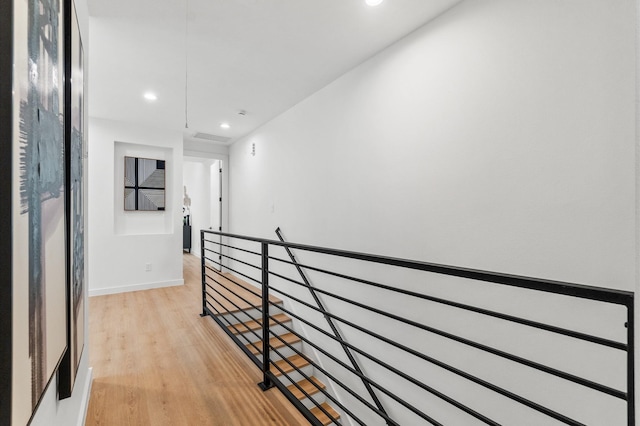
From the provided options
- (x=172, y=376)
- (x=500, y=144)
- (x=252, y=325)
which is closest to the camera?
(x=500, y=144)

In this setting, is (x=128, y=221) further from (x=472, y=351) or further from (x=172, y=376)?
(x=472, y=351)

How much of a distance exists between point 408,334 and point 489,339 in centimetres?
61

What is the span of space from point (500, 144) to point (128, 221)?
15.9 feet

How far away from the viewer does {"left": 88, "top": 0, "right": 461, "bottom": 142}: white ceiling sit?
6.16ft

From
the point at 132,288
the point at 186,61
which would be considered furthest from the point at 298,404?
the point at 132,288

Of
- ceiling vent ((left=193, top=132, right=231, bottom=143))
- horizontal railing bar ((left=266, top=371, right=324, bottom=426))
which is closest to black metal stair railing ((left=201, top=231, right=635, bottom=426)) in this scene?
horizontal railing bar ((left=266, top=371, right=324, bottom=426))

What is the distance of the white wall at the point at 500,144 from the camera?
49.5 inches

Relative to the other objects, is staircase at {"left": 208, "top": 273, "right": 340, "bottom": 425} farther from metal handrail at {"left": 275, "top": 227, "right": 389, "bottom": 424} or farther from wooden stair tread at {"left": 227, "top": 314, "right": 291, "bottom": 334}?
metal handrail at {"left": 275, "top": 227, "right": 389, "bottom": 424}

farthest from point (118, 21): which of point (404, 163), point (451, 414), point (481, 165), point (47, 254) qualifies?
point (451, 414)

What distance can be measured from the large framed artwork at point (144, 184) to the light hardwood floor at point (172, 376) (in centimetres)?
171

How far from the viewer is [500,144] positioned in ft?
5.35

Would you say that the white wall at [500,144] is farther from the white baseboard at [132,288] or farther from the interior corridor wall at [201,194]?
the interior corridor wall at [201,194]

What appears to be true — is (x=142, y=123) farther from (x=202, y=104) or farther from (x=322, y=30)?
(x=322, y=30)

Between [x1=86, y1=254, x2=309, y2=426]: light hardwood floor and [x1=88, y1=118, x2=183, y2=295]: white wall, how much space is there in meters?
0.99
